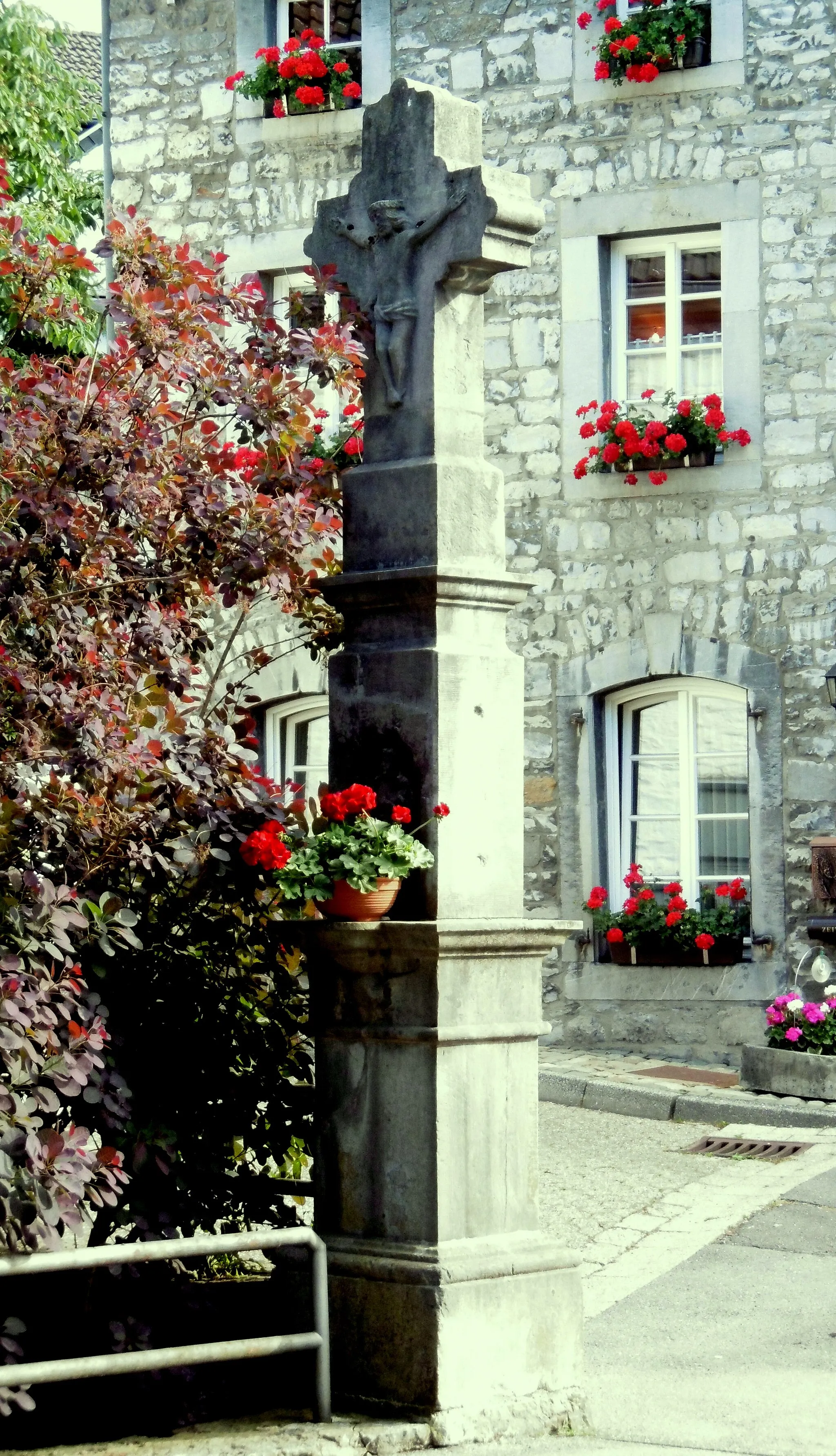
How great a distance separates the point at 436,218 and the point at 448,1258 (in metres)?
2.53

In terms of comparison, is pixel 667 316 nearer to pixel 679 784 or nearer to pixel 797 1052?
pixel 679 784

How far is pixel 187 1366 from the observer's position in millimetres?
4836

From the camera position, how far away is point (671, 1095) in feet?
34.2

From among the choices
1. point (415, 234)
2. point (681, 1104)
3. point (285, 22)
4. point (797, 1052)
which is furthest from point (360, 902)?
point (285, 22)

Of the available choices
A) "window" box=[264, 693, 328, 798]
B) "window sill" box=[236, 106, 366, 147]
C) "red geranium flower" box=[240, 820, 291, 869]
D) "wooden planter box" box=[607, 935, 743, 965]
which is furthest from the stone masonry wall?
"red geranium flower" box=[240, 820, 291, 869]

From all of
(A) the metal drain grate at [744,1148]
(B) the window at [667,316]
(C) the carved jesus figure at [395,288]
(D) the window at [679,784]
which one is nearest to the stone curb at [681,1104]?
(A) the metal drain grate at [744,1148]

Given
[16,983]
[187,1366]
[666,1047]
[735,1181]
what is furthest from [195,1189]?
[666,1047]

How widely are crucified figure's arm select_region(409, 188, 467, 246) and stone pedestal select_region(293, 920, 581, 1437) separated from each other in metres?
1.73

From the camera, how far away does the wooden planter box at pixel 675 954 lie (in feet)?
39.5

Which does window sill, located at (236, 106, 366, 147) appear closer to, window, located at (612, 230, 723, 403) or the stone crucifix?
window, located at (612, 230, 723, 403)

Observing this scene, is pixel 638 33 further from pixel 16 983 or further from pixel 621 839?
pixel 16 983

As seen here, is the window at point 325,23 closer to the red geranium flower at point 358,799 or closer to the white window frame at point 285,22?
the white window frame at point 285,22

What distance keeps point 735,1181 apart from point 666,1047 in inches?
143

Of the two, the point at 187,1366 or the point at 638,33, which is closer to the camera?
the point at 187,1366
